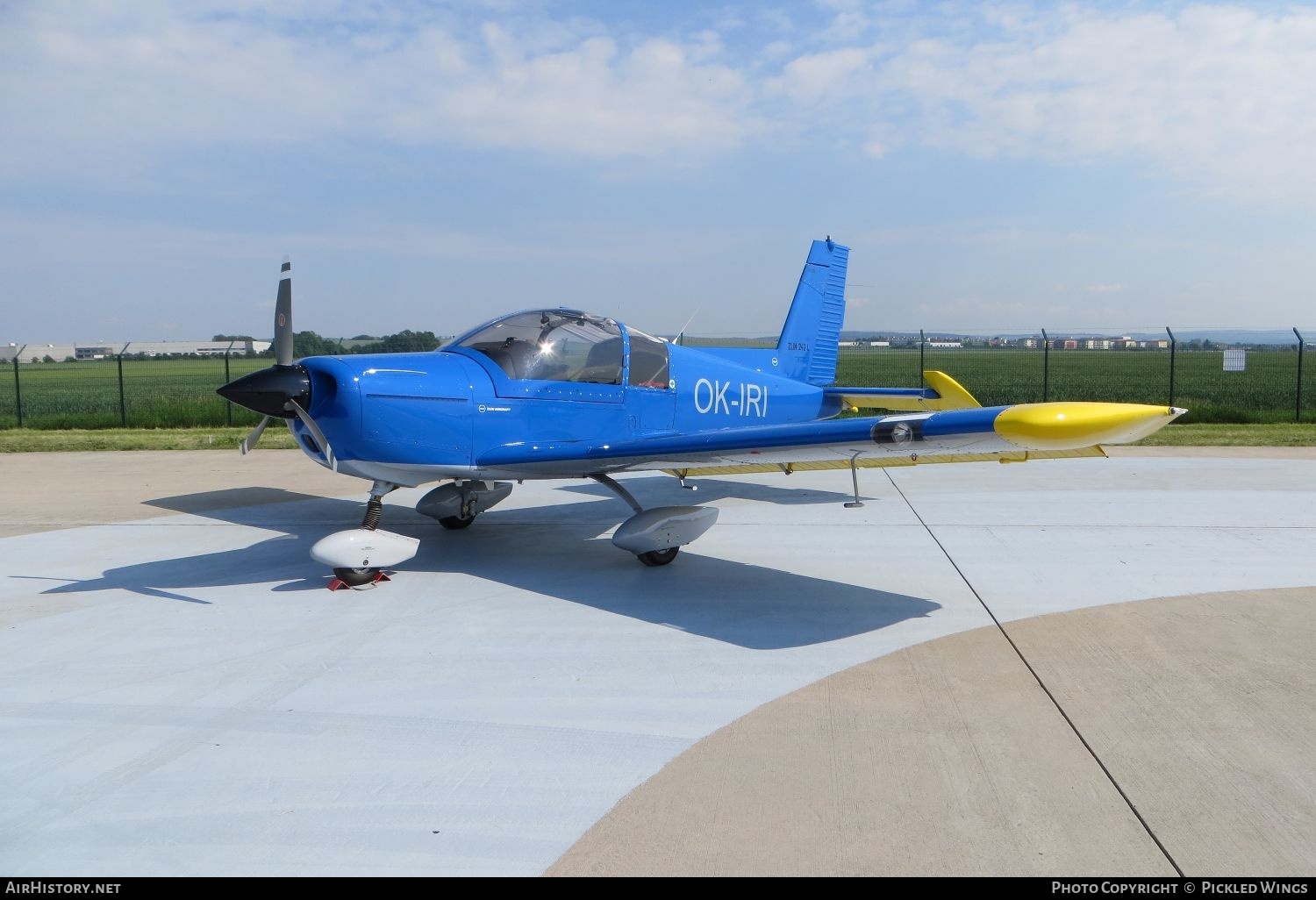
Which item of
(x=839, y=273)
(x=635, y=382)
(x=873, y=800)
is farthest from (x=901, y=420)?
(x=839, y=273)

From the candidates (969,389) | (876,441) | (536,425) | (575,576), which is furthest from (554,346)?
(969,389)

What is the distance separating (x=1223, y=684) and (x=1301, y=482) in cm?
734

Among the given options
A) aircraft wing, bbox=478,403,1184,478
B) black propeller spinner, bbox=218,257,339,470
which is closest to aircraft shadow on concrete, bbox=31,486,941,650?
aircraft wing, bbox=478,403,1184,478

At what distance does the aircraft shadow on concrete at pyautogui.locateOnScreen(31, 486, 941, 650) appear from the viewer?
5.62 m

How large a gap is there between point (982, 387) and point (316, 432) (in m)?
21.6

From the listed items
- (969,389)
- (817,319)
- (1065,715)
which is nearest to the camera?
(1065,715)

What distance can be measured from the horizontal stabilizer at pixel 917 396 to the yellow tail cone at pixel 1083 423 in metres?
2.75

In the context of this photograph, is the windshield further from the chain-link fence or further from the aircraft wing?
the chain-link fence

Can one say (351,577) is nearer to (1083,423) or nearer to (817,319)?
(1083,423)

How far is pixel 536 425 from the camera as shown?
23.4 feet

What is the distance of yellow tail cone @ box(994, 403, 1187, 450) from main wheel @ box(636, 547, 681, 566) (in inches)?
121

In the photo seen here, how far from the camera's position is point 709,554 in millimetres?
7422

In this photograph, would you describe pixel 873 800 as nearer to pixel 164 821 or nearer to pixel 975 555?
pixel 164 821

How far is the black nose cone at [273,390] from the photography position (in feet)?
20.0
